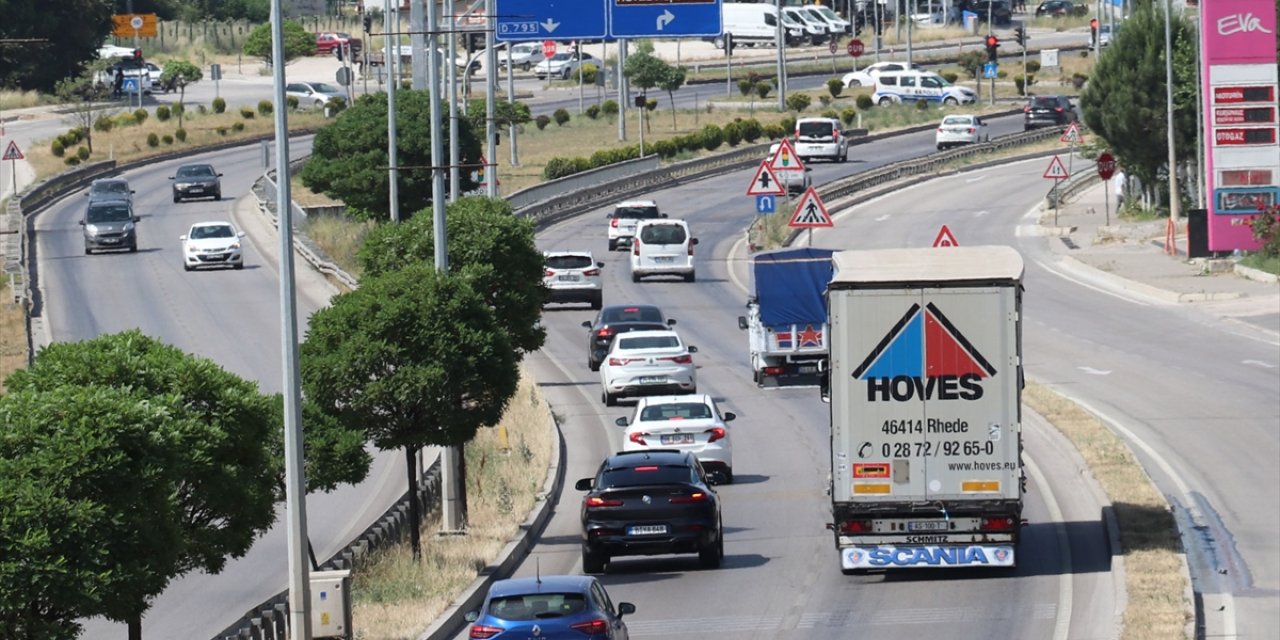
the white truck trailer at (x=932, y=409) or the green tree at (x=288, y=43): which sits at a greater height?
the green tree at (x=288, y=43)

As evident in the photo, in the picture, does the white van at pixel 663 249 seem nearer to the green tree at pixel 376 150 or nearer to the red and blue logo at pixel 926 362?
the green tree at pixel 376 150

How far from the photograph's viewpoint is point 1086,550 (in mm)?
24438

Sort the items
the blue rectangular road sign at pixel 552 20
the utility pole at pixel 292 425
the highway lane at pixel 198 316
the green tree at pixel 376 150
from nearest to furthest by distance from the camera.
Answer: the utility pole at pixel 292 425, the highway lane at pixel 198 316, the blue rectangular road sign at pixel 552 20, the green tree at pixel 376 150

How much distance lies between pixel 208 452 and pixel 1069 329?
32.3m

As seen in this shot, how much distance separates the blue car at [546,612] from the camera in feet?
56.0

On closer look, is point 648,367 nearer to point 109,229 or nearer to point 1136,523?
point 1136,523

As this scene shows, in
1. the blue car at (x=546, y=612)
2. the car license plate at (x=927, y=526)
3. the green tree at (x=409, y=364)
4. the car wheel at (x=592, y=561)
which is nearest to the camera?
the blue car at (x=546, y=612)

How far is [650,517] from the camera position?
2386 cm

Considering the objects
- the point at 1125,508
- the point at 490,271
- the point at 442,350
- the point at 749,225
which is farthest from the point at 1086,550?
the point at 749,225

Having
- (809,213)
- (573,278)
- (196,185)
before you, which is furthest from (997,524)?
(196,185)

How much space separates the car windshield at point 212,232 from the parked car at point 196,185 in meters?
18.1

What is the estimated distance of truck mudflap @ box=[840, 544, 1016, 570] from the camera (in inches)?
881

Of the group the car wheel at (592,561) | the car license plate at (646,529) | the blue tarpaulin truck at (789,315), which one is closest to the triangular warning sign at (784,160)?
the blue tarpaulin truck at (789,315)

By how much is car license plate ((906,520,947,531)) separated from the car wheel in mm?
3895
